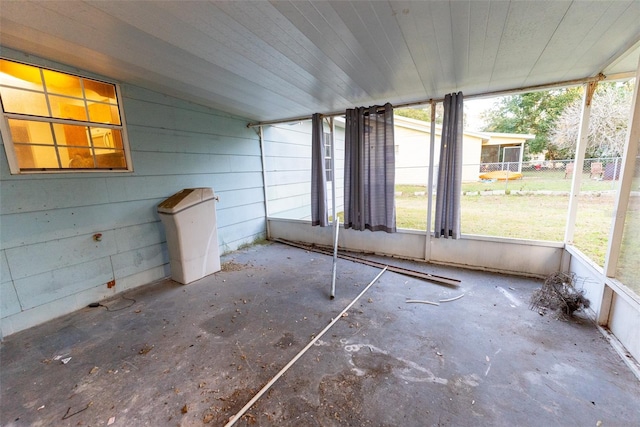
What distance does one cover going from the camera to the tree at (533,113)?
9062 mm

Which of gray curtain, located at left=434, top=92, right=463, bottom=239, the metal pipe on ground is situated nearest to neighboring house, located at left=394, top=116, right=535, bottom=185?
gray curtain, located at left=434, top=92, right=463, bottom=239

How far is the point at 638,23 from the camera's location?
160 centimetres

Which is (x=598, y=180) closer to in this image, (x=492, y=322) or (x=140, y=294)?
(x=492, y=322)

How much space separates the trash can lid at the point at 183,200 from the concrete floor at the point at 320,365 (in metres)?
1.00

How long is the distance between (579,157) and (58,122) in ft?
17.4

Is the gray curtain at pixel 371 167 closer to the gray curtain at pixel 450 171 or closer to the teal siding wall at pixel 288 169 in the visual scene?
the gray curtain at pixel 450 171

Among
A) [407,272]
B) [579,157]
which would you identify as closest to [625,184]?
[579,157]

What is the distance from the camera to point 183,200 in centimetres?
290

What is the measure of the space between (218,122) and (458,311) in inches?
158

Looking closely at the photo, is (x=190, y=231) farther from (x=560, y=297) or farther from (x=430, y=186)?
(x=560, y=297)

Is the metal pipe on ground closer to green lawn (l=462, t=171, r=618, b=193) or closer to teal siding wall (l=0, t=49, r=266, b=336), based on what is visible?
teal siding wall (l=0, t=49, r=266, b=336)

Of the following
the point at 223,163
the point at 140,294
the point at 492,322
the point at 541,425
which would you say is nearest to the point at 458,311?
the point at 492,322

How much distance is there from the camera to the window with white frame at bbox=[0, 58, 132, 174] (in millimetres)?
2072

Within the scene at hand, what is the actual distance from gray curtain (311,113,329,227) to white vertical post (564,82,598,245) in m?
2.99
